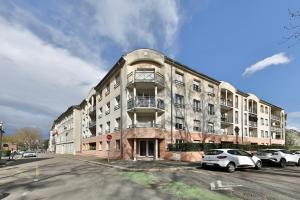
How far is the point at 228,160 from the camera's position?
17.3 m

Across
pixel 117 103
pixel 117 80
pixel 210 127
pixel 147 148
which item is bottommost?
pixel 147 148

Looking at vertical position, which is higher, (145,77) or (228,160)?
(145,77)

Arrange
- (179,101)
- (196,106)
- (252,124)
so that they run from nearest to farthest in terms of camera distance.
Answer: (179,101), (196,106), (252,124)

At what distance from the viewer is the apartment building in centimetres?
3042

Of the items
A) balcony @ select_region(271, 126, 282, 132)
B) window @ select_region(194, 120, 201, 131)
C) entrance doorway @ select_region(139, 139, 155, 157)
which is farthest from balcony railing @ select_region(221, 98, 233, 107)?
balcony @ select_region(271, 126, 282, 132)

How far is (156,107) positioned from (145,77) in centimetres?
348

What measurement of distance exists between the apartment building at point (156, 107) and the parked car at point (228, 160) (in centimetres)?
1163

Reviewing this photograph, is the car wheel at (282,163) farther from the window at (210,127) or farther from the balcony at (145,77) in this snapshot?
the window at (210,127)

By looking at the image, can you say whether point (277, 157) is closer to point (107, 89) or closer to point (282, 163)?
point (282, 163)

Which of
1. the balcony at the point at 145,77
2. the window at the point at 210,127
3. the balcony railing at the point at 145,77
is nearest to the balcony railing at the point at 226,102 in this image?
the window at the point at 210,127

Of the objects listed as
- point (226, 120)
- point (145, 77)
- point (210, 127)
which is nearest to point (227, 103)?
point (226, 120)

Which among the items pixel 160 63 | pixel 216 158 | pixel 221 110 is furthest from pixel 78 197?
pixel 221 110

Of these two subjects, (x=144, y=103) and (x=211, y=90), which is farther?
(x=211, y=90)

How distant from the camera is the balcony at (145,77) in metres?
30.2
